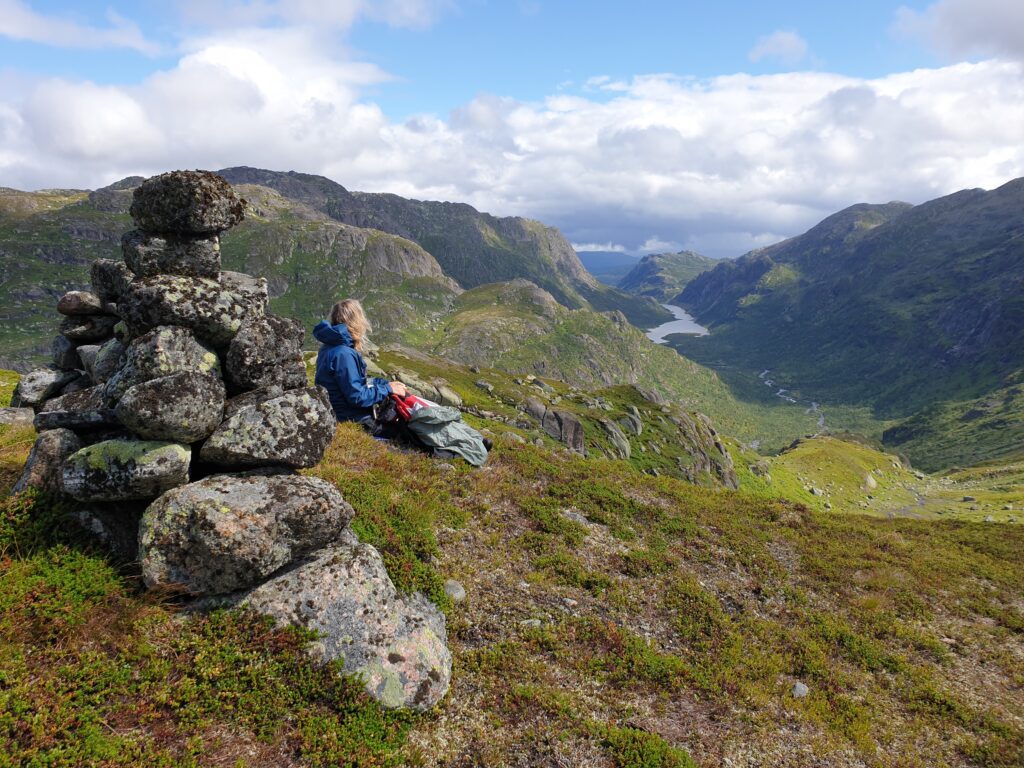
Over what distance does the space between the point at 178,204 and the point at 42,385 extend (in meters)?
11.4

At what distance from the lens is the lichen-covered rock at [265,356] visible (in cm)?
1127

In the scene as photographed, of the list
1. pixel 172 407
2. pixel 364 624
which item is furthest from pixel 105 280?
pixel 364 624

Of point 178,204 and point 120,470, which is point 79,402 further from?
point 178,204

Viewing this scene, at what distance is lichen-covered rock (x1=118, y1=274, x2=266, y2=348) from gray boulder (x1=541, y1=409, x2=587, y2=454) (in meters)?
74.9

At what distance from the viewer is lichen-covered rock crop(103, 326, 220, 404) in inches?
397

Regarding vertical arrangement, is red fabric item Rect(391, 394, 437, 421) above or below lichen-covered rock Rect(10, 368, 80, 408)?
below

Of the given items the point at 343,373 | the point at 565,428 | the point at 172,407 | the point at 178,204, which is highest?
the point at 178,204

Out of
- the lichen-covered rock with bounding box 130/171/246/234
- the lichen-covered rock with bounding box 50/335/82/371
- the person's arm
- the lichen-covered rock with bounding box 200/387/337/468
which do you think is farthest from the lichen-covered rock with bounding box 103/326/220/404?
the lichen-covered rock with bounding box 50/335/82/371

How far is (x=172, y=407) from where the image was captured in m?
9.77

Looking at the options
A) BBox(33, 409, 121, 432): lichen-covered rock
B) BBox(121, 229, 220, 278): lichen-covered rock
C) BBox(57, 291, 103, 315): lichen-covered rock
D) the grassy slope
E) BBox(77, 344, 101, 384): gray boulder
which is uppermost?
BBox(121, 229, 220, 278): lichen-covered rock

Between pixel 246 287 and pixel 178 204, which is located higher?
pixel 178 204

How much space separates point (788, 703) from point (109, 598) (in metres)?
15.4

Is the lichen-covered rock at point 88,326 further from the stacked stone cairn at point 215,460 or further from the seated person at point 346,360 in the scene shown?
the seated person at point 346,360

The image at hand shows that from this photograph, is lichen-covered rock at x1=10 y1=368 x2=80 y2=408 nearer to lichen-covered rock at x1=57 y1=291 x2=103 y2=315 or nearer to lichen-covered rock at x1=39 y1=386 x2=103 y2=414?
lichen-covered rock at x1=57 y1=291 x2=103 y2=315
